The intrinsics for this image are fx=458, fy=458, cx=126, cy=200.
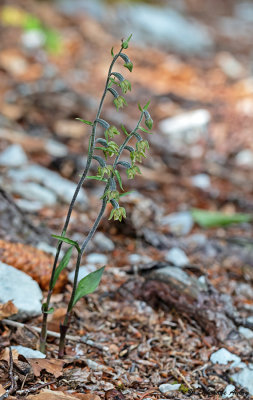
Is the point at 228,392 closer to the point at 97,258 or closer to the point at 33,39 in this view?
the point at 97,258

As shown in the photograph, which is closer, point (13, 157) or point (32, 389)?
point (32, 389)

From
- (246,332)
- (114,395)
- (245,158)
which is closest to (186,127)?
(245,158)

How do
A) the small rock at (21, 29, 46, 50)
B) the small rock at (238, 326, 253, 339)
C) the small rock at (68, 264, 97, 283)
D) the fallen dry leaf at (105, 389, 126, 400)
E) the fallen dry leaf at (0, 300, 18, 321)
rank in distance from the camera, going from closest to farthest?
the fallen dry leaf at (105, 389, 126, 400)
the fallen dry leaf at (0, 300, 18, 321)
the small rock at (238, 326, 253, 339)
the small rock at (68, 264, 97, 283)
the small rock at (21, 29, 46, 50)

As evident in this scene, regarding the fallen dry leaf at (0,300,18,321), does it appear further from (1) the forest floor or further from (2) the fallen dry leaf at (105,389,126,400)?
(2) the fallen dry leaf at (105,389,126,400)

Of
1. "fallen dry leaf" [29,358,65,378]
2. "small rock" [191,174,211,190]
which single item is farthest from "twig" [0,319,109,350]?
"small rock" [191,174,211,190]

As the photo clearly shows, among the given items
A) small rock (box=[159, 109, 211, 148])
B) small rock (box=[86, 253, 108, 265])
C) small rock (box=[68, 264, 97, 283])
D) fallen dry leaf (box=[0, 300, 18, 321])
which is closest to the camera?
fallen dry leaf (box=[0, 300, 18, 321])

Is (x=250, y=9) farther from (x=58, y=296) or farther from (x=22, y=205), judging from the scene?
(x=58, y=296)

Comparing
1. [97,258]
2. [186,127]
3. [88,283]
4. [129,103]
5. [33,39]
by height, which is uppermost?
[33,39]
